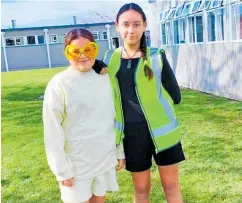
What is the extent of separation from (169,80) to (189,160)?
2.18 m

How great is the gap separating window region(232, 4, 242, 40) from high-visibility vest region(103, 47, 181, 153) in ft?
18.3

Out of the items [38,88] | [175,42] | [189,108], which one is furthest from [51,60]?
[189,108]

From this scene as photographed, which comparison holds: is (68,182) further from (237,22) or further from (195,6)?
(195,6)

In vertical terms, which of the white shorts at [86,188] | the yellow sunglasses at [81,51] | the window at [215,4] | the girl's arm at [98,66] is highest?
the window at [215,4]

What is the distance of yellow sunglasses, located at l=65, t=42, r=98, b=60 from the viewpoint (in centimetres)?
207

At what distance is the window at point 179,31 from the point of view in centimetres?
1061

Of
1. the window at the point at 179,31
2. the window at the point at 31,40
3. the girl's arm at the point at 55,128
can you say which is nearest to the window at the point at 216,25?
the window at the point at 179,31

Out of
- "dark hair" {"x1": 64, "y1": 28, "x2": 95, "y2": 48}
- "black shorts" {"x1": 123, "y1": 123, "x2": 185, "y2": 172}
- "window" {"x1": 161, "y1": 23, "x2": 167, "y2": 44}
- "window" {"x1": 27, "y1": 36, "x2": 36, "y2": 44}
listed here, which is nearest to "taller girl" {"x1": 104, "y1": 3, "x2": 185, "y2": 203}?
"black shorts" {"x1": 123, "y1": 123, "x2": 185, "y2": 172}

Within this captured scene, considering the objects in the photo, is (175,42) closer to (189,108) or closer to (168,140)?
(189,108)

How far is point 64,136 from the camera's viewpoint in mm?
2080

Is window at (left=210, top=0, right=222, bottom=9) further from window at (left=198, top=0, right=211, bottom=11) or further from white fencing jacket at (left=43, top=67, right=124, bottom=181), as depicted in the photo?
white fencing jacket at (left=43, top=67, right=124, bottom=181)

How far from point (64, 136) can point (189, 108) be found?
5.56 meters

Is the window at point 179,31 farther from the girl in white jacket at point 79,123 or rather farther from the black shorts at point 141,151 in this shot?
the girl in white jacket at point 79,123

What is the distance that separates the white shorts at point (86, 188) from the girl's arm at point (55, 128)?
5.2 inches
